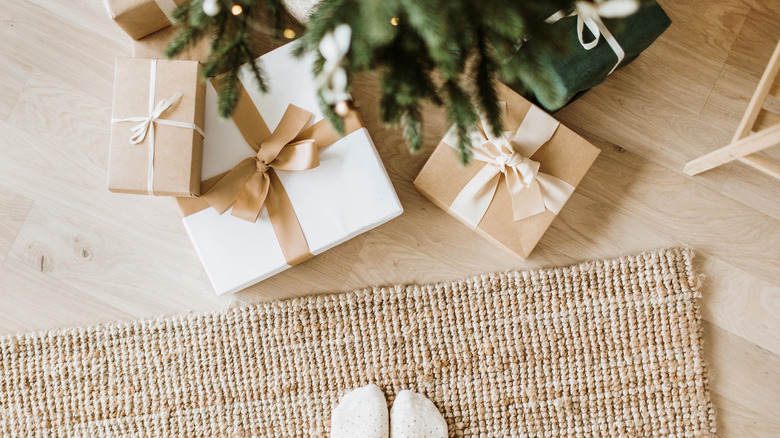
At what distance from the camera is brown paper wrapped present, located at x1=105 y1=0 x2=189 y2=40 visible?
2.83 feet

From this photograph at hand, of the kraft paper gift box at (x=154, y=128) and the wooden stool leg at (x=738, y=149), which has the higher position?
the kraft paper gift box at (x=154, y=128)

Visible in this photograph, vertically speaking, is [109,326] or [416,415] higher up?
[109,326]

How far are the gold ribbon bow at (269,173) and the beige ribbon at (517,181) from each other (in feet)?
0.72

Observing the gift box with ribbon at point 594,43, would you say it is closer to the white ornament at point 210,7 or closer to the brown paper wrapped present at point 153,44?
the white ornament at point 210,7

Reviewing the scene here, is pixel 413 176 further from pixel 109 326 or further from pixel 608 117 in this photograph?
pixel 109 326

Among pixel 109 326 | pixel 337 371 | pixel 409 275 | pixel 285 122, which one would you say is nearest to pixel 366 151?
pixel 285 122

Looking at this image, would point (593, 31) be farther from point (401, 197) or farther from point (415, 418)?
point (415, 418)

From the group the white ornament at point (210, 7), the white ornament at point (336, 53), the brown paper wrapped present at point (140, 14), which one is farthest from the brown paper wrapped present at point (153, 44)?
the white ornament at point (336, 53)

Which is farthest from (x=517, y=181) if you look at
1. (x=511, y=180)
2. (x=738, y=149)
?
(x=738, y=149)

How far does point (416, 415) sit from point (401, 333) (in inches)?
5.9

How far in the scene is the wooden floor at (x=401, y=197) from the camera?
1016 millimetres

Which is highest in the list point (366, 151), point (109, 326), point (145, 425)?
point (366, 151)

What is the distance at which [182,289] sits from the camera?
3.36 ft

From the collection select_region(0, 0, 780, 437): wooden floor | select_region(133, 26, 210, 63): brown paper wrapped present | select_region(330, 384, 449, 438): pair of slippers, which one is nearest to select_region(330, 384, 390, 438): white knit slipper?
select_region(330, 384, 449, 438): pair of slippers
